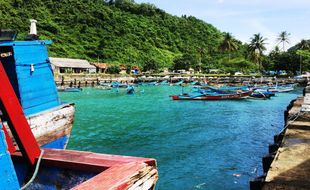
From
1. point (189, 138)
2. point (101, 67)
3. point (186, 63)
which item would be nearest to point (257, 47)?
point (186, 63)

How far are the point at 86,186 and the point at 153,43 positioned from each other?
12791cm

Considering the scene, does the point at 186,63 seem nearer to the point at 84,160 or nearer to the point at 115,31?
the point at 115,31

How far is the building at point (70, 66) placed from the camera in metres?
77.9

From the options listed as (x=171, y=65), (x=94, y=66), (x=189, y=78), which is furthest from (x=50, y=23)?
(x=189, y=78)

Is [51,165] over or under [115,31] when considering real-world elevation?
under

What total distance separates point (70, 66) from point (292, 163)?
7910 cm

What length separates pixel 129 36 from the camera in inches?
4946

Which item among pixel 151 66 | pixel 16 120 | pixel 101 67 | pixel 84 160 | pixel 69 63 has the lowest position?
pixel 84 160

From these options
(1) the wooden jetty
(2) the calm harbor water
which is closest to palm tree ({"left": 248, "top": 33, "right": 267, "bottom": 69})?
(2) the calm harbor water

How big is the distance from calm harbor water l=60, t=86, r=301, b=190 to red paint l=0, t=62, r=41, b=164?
9029 mm

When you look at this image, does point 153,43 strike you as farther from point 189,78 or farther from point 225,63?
point 189,78

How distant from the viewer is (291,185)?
225 inches

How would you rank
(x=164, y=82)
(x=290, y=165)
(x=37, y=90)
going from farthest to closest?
1. (x=164, y=82)
2. (x=37, y=90)
3. (x=290, y=165)

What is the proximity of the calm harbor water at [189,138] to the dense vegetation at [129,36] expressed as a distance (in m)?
58.5
